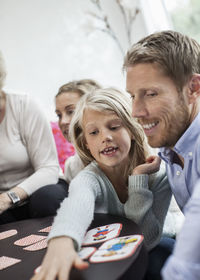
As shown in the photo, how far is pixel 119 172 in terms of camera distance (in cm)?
155

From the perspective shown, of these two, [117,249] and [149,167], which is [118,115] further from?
[117,249]

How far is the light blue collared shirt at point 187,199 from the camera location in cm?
66

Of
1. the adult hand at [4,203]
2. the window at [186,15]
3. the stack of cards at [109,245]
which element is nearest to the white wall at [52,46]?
the window at [186,15]

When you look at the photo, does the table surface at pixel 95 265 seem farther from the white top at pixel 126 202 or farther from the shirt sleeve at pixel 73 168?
the shirt sleeve at pixel 73 168

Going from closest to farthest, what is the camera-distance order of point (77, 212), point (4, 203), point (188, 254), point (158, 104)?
point (188, 254), point (77, 212), point (158, 104), point (4, 203)

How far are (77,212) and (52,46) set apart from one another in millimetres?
2575

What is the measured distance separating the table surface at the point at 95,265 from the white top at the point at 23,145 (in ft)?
2.30

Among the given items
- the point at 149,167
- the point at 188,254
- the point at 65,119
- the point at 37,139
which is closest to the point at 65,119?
the point at 65,119

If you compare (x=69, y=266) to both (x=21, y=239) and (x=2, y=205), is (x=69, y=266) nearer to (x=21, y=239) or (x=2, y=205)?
(x=21, y=239)

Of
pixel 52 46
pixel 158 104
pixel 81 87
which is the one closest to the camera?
pixel 158 104

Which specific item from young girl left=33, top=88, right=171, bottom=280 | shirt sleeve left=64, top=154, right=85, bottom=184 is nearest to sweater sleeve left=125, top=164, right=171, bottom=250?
young girl left=33, top=88, right=171, bottom=280

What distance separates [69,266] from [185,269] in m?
0.31

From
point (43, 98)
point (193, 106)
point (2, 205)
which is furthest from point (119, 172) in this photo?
point (43, 98)

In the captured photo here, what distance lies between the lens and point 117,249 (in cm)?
93
